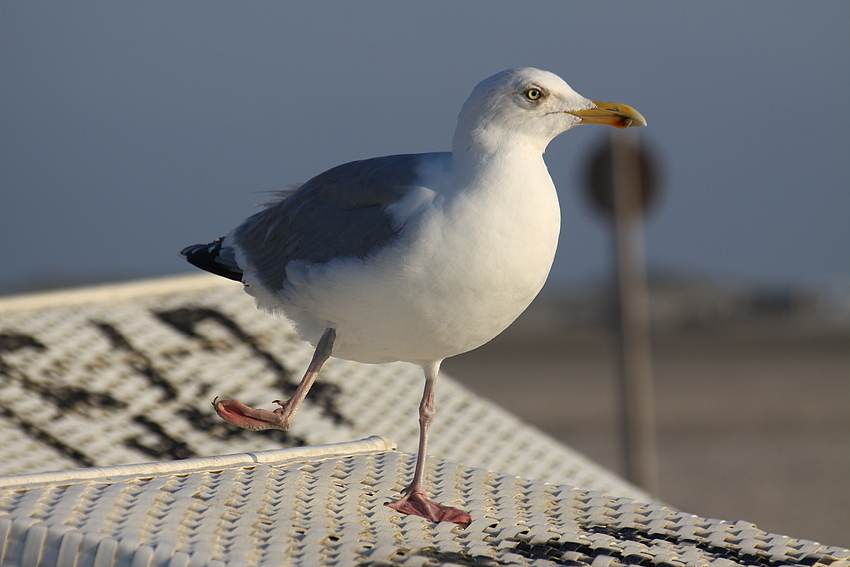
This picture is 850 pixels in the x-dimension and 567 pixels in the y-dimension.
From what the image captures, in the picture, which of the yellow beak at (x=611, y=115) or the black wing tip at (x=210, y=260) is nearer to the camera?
the yellow beak at (x=611, y=115)

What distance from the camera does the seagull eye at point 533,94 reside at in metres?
2.55

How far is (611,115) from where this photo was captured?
104 inches

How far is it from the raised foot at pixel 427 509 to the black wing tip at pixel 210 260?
2.84ft

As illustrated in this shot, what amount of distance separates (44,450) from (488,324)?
1806mm

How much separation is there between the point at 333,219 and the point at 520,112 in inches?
23.3

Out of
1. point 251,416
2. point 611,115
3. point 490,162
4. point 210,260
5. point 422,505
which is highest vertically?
point 611,115

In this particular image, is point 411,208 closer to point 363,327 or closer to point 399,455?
point 363,327

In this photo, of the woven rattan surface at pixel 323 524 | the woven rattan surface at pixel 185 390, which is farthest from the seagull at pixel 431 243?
the woven rattan surface at pixel 185 390

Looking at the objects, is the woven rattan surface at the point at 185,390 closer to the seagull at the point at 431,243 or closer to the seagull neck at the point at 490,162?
the seagull at the point at 431,243

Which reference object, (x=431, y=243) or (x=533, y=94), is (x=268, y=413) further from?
(x=533, y=94)

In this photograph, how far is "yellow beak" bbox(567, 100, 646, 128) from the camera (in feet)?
8.56

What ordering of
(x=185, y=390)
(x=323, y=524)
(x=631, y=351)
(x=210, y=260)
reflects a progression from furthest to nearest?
(x=631, y=351)
(x=185, y=390)
(x=210, y=260)
(x=323, y=524)

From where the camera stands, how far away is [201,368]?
4.17 metres

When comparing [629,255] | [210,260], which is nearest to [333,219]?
[210,260]
